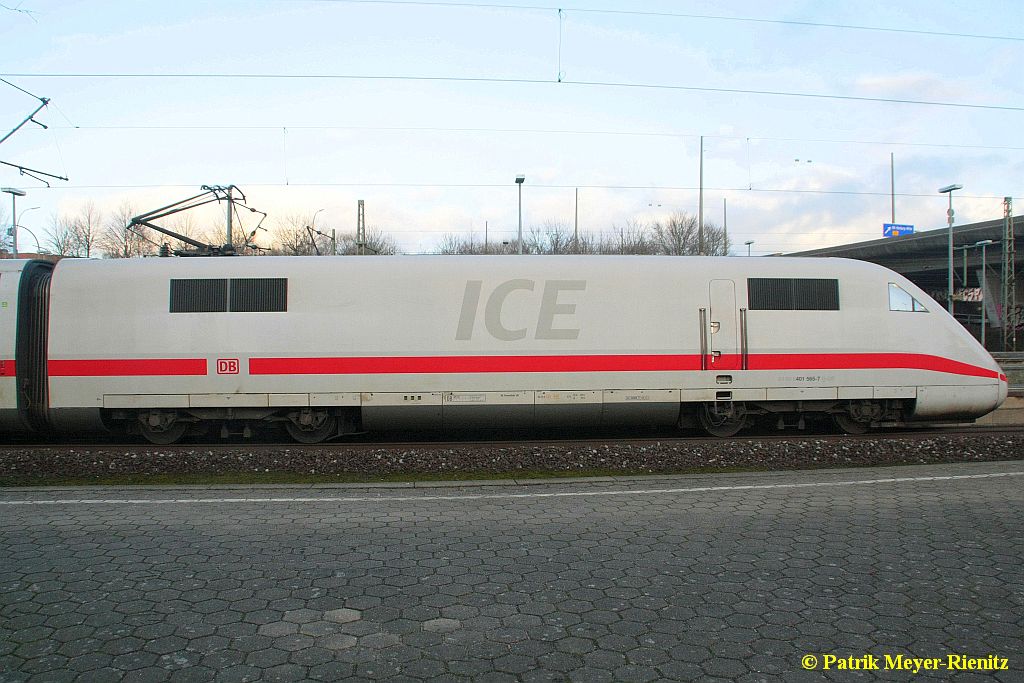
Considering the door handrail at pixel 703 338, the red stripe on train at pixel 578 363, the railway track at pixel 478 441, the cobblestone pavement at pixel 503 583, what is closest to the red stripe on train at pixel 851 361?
the red stripe on train at pixel 578 363

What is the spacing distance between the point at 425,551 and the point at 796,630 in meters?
2.61

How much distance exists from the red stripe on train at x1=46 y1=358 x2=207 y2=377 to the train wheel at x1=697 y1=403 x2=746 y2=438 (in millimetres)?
8117

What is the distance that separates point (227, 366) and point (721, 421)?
8.09m

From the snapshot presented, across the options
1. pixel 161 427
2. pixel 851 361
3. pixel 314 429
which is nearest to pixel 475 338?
pixel 314 429

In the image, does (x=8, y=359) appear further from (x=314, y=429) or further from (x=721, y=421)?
(x=721, y=421)

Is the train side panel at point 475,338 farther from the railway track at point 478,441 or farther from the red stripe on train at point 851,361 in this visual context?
the railway track at point 478,441

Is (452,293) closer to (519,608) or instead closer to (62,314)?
(62,314)

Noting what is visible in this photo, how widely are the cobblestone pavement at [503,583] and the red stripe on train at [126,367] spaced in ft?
13.5

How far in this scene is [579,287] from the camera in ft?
38.0

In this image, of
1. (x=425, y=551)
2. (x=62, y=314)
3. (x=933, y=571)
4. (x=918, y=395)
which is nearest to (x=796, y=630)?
(x=933, y=571)

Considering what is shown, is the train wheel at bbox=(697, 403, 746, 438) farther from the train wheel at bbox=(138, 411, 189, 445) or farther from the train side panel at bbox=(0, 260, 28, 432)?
the train side panel at bbox=(0, 260, 28, 432)

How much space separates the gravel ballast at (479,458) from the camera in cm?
912

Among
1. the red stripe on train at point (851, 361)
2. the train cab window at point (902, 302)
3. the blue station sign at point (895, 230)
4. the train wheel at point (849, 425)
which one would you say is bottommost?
the train wheel at point (849, 425)

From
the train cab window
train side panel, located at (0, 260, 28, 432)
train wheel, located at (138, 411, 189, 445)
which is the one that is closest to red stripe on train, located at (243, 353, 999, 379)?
the train cab window
